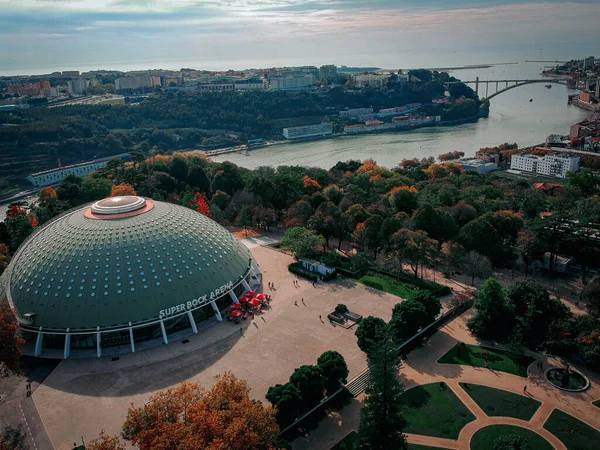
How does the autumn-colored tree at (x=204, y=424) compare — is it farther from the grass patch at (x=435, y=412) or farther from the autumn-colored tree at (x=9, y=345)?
the autumn-colored tree at (x=9, y=345)

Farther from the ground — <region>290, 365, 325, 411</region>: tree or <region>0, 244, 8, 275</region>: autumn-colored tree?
<region>0, 244, 8, 275</region>: autumn-colored tree

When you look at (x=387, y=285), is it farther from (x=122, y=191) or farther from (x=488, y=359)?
Result: (x=122, y=191)

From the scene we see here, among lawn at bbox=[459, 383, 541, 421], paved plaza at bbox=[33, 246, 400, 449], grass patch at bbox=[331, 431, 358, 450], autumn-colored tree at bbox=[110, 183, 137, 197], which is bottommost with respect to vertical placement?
lawn at bbox=[459, 383, 541, 421]

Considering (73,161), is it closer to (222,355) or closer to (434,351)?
(222,355)

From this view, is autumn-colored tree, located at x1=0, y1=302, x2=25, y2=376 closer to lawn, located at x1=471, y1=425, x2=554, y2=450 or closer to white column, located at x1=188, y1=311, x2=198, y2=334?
white column, located at x1=188, y1=311, x2=198, y2=334

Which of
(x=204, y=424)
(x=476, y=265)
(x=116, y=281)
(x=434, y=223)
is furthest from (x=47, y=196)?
(x=476, y=265)

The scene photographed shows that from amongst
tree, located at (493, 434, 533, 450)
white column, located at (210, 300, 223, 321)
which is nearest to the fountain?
tree, located at (493, 434, 533, 450)
